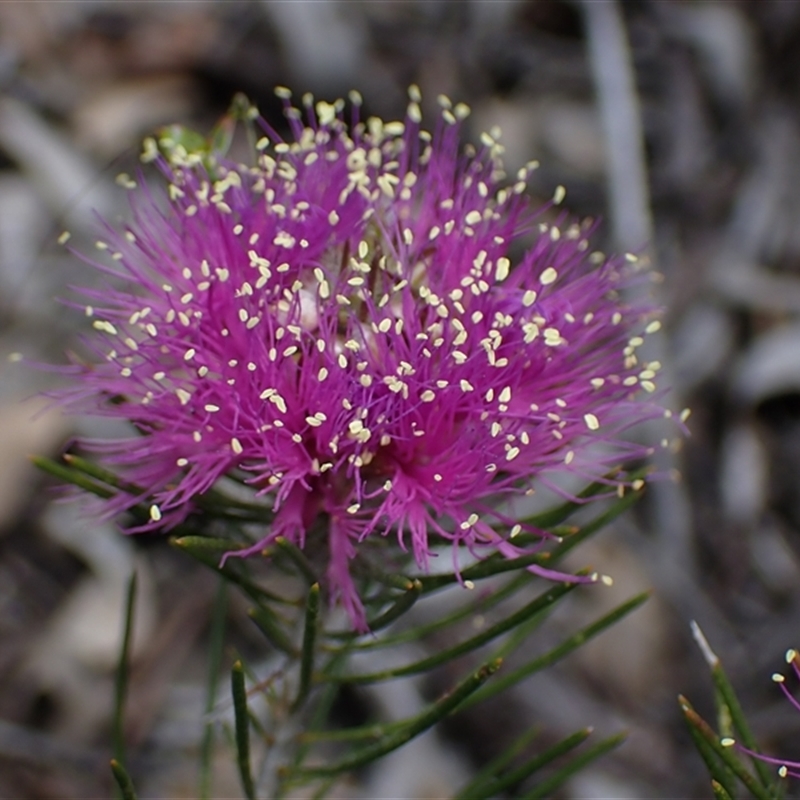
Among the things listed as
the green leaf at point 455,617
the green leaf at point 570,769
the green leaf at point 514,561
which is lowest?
the green leaf at point 570,769

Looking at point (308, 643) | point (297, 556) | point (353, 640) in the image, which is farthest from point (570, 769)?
point (297, 556)

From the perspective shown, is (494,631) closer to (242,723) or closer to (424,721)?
(424,721)

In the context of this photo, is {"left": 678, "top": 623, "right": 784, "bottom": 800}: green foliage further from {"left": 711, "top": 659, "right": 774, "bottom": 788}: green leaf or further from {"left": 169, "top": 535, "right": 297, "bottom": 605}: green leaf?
{"left": 169, "top": 535, "right": 297, "bottom": 605}: green leaf

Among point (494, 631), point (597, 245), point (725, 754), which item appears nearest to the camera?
point (725, 754)

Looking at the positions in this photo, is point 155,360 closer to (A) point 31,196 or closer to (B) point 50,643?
(B) point 50,643

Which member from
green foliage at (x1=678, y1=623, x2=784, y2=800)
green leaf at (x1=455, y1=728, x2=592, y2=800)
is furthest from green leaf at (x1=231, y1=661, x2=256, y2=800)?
green foliage at (x1=678, y1=623, x2=784, y2=800)

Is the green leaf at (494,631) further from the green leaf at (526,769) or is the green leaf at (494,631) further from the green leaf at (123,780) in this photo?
the green leaf at (123,780)

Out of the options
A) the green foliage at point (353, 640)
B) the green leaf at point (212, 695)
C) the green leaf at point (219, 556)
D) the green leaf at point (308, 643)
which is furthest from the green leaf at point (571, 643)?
the green leaf at point (212, 695)

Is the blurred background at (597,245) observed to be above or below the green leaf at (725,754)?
above
